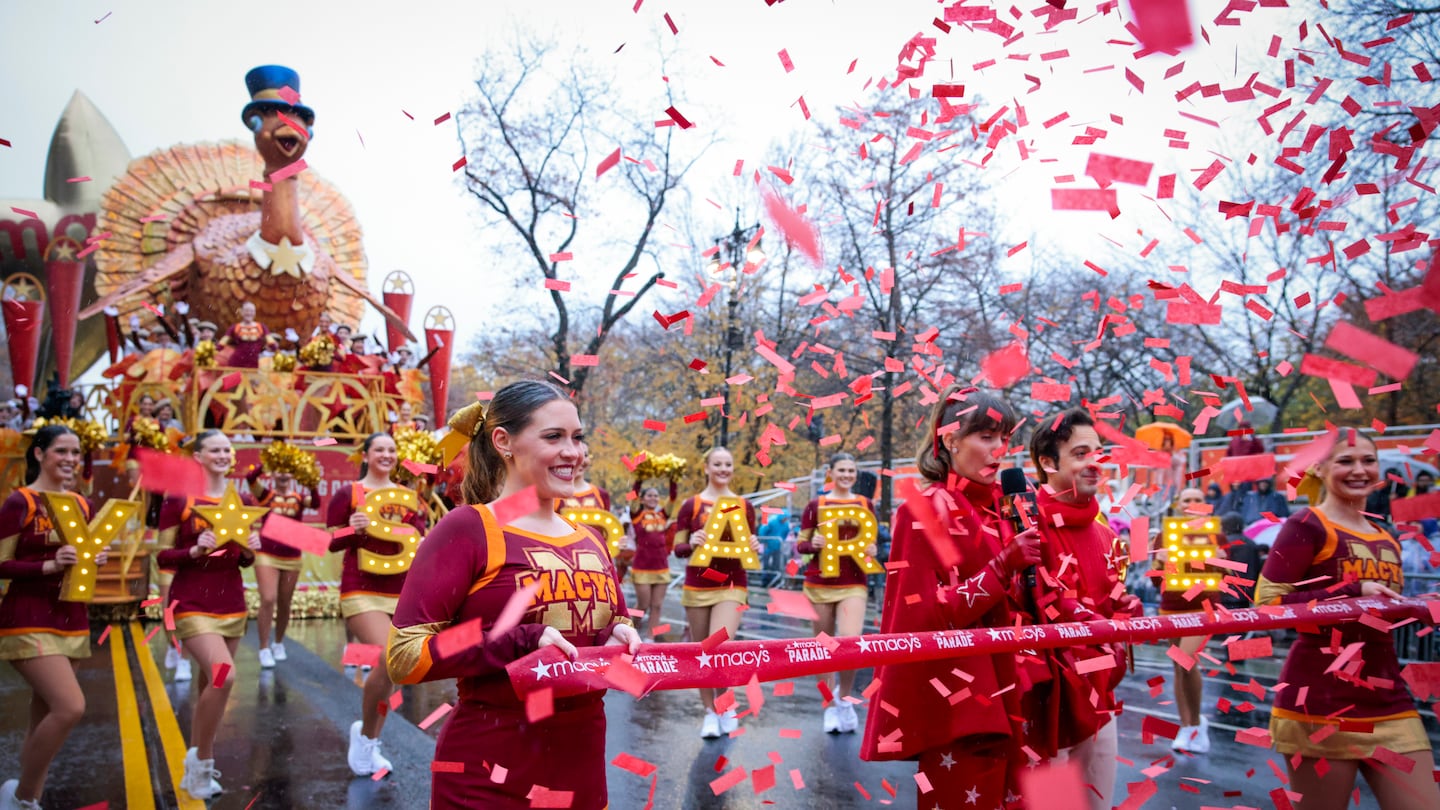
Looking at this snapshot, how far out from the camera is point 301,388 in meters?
16.9

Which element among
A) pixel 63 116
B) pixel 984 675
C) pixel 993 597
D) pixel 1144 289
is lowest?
pixel 984 675

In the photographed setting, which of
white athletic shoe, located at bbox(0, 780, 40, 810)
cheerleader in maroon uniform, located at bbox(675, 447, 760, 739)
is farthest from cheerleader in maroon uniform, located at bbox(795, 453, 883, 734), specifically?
white athletic shoe, located at bbox(0, 780, 40, 810)

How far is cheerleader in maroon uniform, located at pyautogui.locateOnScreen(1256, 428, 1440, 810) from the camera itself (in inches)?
156

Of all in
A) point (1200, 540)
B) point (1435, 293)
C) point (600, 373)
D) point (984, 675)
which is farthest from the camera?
point (600, 373)

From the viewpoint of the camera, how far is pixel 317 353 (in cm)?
1742

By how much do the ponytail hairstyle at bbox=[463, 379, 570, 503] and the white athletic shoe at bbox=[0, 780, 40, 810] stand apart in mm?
3665

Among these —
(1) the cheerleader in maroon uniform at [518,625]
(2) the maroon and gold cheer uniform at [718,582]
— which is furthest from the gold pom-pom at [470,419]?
(2) the maroon and gold cheer uniform at [718,582]

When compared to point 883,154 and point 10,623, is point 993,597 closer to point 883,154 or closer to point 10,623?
point 10,623

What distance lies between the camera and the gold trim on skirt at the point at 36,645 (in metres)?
5.14

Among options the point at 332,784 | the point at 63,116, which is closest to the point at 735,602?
the point at 332,784

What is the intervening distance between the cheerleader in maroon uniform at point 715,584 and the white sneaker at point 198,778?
10.7ft

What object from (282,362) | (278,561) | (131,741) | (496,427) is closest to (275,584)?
(278,561)

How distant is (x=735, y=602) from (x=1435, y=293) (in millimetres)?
5543

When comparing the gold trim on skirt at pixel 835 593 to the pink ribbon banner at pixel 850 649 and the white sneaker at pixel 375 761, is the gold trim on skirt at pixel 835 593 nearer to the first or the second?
the white sneaker at pixel 375 761
